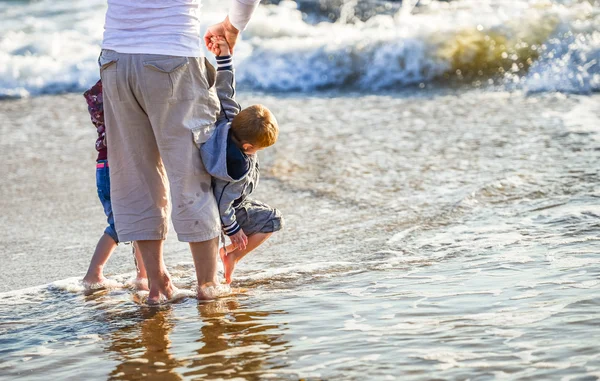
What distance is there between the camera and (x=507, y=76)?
9.88 metres

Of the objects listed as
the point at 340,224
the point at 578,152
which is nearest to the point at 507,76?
the point at 578,152

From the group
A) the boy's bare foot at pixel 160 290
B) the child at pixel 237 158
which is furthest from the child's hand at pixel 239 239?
the boy's bare foot at pixel 160 290

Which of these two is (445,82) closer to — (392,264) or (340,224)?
(340,224)

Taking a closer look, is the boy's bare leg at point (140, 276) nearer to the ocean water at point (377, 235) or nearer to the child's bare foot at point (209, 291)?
the ocean water at point (377, 235)

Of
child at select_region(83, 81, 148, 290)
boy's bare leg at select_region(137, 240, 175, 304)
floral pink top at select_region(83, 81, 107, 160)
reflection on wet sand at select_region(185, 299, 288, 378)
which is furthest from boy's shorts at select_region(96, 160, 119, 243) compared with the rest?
reflection on wet sand at select_region(185, 299, 288, 378)

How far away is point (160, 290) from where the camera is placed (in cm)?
397

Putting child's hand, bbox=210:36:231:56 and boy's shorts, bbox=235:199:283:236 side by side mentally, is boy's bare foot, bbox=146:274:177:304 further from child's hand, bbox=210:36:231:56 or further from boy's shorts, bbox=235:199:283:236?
child's hand, bbox=210:36:231:56

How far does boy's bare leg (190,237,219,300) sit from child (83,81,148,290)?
0.43 metres

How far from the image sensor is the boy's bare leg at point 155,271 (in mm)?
3859

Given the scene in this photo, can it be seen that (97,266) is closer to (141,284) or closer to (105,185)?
(141,284)

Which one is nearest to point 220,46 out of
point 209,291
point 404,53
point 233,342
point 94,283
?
point 209,291

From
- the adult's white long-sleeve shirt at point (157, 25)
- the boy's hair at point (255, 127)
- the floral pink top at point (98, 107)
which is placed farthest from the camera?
the floral pink top at point (98, 107)

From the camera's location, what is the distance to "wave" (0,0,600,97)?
32.9 ft

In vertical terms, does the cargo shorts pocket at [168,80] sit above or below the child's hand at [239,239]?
above
